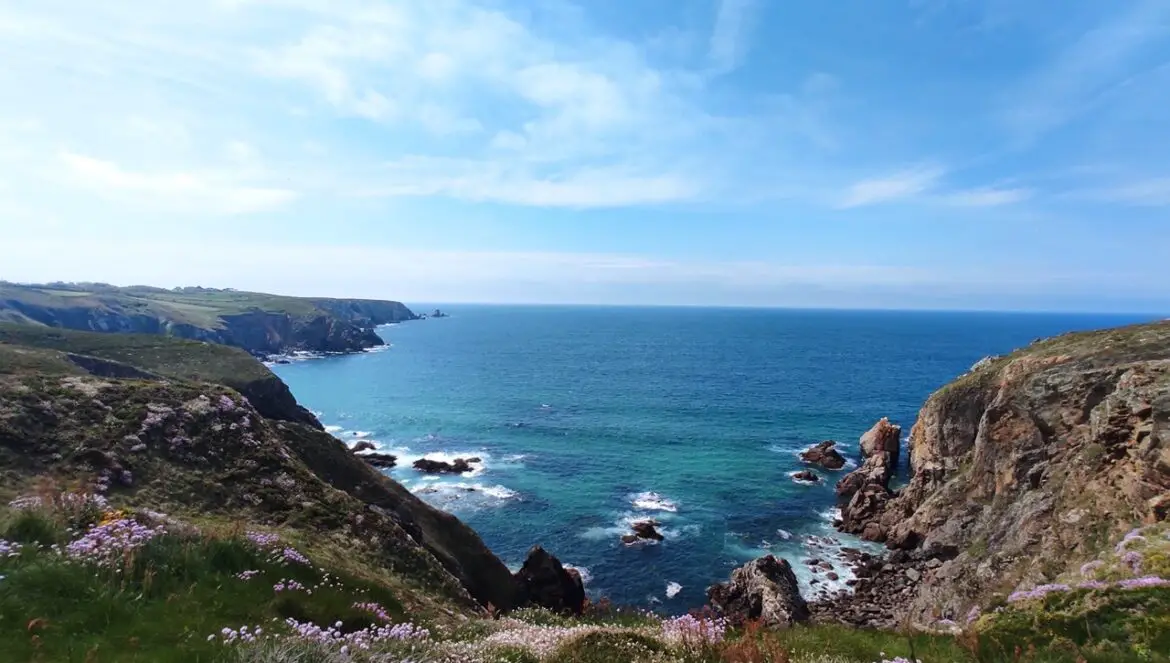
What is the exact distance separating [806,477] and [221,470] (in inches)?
2373

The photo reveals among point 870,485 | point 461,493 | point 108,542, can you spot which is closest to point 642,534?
point 461,493

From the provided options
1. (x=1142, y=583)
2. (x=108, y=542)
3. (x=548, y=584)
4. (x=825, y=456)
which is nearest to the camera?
(x=108, y=542)

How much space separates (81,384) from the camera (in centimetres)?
3178

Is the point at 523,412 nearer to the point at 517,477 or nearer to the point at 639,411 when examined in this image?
the point at 639,411

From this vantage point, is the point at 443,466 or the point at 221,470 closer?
the point at 221,470

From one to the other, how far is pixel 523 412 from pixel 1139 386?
279 feet

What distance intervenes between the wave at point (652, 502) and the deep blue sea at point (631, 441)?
21 cm

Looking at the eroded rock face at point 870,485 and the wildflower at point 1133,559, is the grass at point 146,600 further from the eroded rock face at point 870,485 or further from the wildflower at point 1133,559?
the eroded rock face at point 870,485

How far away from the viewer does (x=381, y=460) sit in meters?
73.6

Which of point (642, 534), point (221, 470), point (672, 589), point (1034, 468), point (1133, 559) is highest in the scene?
point (1133, 559)

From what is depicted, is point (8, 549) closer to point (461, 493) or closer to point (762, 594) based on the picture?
point (762, 594)

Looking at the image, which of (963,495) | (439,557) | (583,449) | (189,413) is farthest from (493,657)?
(583,449)

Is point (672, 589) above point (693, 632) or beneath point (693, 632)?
beneath

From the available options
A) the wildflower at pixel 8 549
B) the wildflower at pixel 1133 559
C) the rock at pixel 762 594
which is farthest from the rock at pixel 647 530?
the wildflower at pixel 8 549
